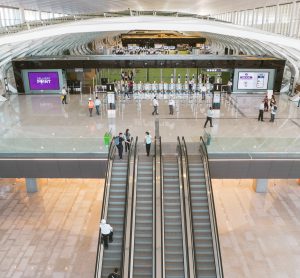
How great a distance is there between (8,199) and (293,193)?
13.6 meters

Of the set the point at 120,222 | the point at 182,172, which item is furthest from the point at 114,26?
the point at 120,222

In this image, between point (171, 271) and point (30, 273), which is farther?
point (30, 273)

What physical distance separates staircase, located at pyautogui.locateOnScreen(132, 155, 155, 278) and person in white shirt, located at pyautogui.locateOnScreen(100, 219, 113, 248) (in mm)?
734

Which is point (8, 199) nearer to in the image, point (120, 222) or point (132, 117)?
point (132, 117)

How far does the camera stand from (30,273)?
12.6 meters

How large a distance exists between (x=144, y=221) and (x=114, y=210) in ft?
3.49

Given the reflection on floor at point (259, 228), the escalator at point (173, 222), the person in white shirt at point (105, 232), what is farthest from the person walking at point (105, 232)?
the reflection on floor at point (259, 228)

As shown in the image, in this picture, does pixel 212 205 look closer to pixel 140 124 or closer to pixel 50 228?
pixel 50 228

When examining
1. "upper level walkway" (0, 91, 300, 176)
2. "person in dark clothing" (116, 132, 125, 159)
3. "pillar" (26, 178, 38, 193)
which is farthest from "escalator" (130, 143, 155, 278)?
"pillar" (26, 178, 38, 193)

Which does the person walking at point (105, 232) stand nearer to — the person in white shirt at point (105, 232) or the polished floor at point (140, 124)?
the person in white shirt at point (105, 232)

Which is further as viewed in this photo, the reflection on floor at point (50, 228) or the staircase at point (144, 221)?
the reflection on floor at point (50, 228)

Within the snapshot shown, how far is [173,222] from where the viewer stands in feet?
36.8

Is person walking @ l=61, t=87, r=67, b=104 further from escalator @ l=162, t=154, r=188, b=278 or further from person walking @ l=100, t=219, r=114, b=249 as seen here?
person walking @ l=100, t=219, r=114, b=249

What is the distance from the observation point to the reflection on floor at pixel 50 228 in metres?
12.9
